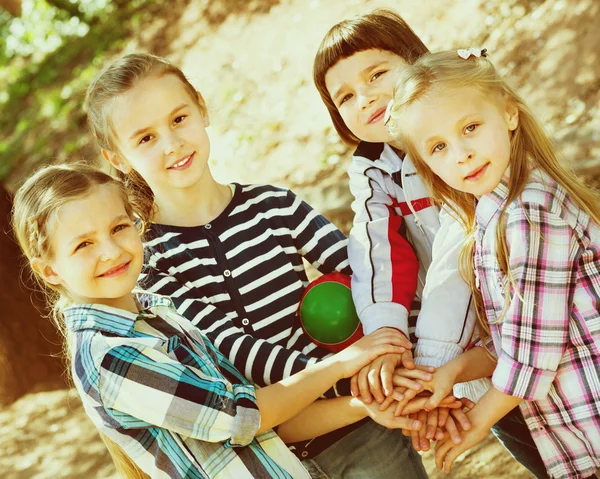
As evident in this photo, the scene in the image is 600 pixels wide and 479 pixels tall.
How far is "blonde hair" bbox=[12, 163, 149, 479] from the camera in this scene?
97.8 inches

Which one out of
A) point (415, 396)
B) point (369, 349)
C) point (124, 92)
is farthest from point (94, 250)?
point (415, 396)

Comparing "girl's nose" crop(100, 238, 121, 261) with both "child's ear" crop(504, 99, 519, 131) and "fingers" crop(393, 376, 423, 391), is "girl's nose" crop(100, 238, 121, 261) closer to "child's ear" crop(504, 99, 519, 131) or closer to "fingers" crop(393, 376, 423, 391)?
"fingers" crop(393, 376, 423, 391)

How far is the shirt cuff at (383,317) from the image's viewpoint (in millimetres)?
2779

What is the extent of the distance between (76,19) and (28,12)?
885mm

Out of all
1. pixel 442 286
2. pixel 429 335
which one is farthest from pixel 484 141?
pixel 429 335

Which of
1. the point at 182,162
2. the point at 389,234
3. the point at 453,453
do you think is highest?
the point at 182,162

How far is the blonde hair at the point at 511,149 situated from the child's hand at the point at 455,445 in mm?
372

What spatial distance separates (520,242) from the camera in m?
2.24

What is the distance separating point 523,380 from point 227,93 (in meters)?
6.69

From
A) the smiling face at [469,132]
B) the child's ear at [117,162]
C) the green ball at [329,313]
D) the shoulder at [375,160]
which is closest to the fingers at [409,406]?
the green ball at [329,313]

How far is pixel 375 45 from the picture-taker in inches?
119

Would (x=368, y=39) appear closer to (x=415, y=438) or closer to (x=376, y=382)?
(x=376, y=382)

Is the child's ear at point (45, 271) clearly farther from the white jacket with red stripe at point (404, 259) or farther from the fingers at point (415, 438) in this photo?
the fingers at point (415, 438)

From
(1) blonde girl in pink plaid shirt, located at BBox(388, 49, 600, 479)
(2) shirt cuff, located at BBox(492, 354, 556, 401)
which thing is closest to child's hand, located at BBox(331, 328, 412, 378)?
→ (1) blonde girl in pink plaid shirt, located at BBox(388, 49, 600, 479)
